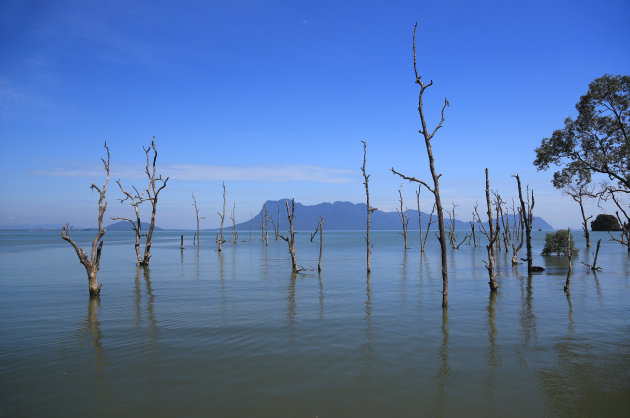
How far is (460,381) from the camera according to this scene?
7.38 metres

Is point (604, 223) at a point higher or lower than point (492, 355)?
higher

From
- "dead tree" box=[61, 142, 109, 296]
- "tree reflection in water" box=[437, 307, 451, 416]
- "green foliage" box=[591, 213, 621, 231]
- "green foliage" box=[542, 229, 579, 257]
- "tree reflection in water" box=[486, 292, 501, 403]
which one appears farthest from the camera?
"green foliage" box=[591, 213, 621, 231]

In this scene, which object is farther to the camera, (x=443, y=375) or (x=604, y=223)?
(x=604, y=223)

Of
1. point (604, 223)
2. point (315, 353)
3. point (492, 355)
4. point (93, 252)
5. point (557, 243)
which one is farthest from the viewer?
point (604, 223)

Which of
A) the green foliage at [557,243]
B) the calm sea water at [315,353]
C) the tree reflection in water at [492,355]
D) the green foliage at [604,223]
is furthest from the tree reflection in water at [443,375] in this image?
the green foliage at [604,223]

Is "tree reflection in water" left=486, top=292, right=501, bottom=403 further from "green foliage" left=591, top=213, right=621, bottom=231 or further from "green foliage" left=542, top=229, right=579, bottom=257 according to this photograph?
"green foliage" left=591, top=213, right=621, bottom=231

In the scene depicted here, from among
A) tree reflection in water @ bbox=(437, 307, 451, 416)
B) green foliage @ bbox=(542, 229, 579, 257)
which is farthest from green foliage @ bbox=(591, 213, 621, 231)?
tree reflection in water @ bbox=(437, 307, 451, 416)

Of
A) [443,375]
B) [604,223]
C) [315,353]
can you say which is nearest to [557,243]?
[443,375]

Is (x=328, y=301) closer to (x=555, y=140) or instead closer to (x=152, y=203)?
(x=555, y=140)

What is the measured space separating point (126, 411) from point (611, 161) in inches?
947

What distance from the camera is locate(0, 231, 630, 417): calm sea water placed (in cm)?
651

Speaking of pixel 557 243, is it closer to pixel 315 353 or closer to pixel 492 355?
pixel 492 355

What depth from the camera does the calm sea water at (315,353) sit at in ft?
21.4

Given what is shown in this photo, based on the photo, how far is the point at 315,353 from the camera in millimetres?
9000
